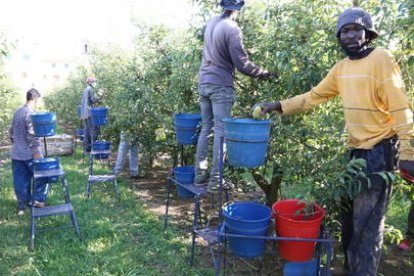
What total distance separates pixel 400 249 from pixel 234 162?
2.80 metres

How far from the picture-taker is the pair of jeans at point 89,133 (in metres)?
9.76

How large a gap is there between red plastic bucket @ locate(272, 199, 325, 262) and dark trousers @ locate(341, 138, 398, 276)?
0.27 m

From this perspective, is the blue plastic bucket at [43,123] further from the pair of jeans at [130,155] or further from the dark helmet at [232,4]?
the dark helmet at [232,4]

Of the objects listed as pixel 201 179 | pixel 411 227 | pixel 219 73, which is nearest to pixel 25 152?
pixel 201 179

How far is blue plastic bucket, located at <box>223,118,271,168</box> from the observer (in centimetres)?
327

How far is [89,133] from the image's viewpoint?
10484mm

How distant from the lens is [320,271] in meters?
3.53

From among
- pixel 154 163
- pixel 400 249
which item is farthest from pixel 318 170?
pixel 154 163

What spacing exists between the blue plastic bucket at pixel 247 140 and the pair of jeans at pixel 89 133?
688 cm

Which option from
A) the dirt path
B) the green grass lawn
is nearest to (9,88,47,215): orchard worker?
the green grass lawn

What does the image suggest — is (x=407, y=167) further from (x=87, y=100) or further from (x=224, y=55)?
(x=87, y=100)

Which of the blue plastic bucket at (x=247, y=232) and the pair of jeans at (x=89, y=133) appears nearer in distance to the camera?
the blue plastic bucket at (x=247, y=232)

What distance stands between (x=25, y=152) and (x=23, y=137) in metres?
0.22

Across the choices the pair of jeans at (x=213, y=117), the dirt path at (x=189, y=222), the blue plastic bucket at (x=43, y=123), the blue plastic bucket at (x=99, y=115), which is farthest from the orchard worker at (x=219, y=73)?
the blue plastic bucket at (x=99, y=115)
